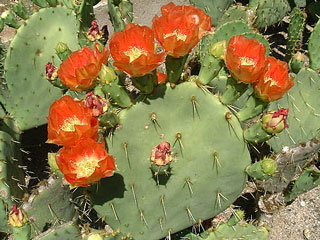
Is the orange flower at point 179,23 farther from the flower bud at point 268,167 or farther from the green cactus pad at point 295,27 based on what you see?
the green cactus pad at point 295,27

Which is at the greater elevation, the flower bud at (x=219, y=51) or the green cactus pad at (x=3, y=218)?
the flower bud at (x=219, y=51)

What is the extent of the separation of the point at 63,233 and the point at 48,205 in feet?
1.10

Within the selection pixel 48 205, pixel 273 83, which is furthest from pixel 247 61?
pixel 48 205

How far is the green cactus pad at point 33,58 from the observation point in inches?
90.4

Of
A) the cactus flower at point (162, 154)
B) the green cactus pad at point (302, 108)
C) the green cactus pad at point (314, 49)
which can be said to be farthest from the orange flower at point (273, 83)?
the green cactus pad at point (314, 49)

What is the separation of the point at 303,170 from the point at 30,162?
1600 millimetres

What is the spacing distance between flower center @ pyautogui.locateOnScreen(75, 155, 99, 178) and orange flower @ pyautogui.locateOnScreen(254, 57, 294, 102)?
1.96 feet

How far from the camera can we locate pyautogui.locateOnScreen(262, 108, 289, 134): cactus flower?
144 centimetres

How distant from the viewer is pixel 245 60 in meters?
1.52

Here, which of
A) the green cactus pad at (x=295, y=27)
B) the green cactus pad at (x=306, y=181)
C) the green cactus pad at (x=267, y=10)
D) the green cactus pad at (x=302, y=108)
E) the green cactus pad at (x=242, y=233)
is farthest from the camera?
the green cactus pad at (x=267, y=10)

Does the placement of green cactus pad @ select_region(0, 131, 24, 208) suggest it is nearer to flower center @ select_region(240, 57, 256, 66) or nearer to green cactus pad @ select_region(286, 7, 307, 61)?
flower center @ select_region(240, 57, 256, 66)

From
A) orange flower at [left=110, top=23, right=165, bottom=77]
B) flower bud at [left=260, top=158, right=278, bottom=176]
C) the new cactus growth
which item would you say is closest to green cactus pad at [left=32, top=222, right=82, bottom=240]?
the new cactus growth

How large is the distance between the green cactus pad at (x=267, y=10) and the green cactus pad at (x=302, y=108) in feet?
2.68

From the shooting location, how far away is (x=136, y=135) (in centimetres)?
159
